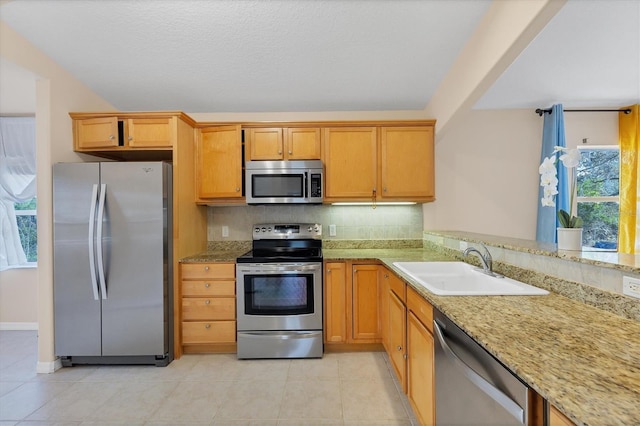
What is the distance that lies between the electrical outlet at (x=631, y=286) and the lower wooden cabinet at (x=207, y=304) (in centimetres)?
253

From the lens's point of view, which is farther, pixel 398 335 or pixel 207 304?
pixel 207 304

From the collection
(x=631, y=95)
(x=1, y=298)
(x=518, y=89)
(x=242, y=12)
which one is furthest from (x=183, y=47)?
(x=631, y=95)

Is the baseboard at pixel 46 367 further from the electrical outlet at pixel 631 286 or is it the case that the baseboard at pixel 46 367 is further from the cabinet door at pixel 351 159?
the electrical outlet at pixel 631 286

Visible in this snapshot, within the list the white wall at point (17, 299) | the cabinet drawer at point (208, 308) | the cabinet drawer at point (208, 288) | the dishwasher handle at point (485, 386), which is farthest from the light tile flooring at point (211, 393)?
the dishwasher handle at point (485, 386)

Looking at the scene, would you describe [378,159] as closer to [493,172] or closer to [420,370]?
[493,172]

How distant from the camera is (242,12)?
1.80 meters

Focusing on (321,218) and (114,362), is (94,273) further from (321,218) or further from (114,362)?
(321,218)

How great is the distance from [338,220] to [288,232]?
60cm

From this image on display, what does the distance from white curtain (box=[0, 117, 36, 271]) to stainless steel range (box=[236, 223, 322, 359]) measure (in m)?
2.82

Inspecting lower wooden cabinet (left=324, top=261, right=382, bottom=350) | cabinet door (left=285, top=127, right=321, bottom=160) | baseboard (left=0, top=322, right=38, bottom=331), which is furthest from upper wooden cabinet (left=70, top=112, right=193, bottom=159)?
baseboard (left=0, top=322, right=38, bottom=331)

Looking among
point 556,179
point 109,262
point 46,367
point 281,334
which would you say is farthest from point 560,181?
point 46,367

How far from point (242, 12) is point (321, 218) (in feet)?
6.75

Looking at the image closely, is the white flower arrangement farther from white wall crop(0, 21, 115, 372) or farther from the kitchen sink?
white wall crop(0, 21, 115, 372)

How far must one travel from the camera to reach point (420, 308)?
153 centimetres
